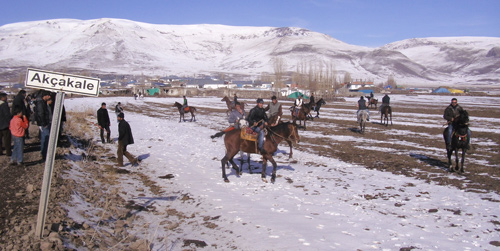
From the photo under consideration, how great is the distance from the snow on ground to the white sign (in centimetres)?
253

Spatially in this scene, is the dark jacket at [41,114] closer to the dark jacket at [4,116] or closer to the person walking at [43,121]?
the person walking at [43,121]

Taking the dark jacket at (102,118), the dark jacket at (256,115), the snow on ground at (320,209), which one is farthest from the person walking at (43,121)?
the dark jacket at (256,115)

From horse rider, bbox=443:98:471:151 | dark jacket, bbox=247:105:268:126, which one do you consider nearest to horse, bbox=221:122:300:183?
dark jacket, bbox=247:105:268:126

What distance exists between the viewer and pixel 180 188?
9547 millimetres

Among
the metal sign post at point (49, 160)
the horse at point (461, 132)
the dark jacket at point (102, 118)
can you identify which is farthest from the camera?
the dark jacket at point (102, 118)

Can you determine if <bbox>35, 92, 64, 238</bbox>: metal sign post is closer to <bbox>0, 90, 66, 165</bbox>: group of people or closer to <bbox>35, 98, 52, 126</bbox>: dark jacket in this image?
<bbox>0, 90, 66, 165</bbox>: group of people

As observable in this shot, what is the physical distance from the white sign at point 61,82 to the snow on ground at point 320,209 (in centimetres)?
253

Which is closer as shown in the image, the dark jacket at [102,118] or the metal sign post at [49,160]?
the metal sign post at [49,160]

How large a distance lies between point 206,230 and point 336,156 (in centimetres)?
864

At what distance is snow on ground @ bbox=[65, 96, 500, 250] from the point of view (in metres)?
6.27

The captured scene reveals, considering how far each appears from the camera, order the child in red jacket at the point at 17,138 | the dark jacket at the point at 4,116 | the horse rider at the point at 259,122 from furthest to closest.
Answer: the dark jacket at the point at 4,116 → the horse rider at the point at 259,122 → the child in red jacket at the point at 17,138

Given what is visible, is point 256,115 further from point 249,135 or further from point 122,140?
point 122,140

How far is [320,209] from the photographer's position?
7.93 m

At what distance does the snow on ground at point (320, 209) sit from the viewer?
247 inches
